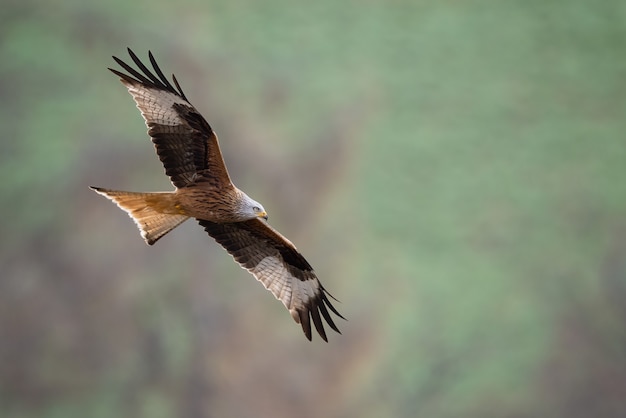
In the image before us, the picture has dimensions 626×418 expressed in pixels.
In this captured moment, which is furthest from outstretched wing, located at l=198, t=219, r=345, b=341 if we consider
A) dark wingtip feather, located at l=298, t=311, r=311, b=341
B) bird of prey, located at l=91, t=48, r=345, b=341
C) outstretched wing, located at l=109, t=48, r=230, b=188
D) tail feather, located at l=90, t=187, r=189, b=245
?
outstretched wing, located at l=109, t=48, r=230, b=188

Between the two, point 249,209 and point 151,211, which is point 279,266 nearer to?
point 249,209

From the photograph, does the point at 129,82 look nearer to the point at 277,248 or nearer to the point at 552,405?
the point at 277,248

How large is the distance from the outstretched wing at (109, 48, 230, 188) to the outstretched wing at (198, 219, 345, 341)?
71 cm

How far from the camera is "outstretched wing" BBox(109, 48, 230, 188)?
5.55m

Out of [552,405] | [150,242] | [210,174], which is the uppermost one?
[552,405]

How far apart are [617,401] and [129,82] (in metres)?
6.15

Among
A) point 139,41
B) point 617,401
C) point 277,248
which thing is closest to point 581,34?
point 617,401

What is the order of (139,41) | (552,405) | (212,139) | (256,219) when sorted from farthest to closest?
(139,41), (552,405), (256,219), (212,139)

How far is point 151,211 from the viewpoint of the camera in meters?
5.67

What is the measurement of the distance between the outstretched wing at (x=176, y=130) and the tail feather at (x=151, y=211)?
Answer: 15cm

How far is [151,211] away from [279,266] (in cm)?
112

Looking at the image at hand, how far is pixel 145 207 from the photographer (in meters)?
5.65

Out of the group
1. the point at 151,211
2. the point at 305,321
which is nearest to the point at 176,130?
the point at 151,211

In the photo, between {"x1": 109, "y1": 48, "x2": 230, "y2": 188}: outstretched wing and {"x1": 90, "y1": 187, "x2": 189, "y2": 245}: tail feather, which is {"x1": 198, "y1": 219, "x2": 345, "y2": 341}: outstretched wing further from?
{"x1": 109, "y1": 48, "x2": 230, "y2": 188}: outstretched wing
